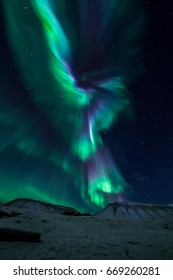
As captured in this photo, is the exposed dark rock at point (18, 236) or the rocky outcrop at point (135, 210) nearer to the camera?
the exposed dark rock at point (18, 236)

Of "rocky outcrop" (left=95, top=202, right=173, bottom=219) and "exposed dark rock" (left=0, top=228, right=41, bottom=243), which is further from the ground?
"rocky outcrop" (left=95, top=202, right=173, bottom=219)

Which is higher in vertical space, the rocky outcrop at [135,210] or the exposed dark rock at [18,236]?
the rocky outcrop at [135,210]

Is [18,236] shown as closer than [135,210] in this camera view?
Yes

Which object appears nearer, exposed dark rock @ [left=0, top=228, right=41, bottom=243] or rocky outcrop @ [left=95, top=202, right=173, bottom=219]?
exposed dark rock @ [left=0, top=228, right=41, bottom=243]

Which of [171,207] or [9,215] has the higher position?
[171,207]

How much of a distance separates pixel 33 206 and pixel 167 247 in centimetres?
3049

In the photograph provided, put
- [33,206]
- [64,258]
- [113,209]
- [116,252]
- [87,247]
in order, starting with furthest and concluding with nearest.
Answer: [33,206]
[113,209]
[87,247]
[116,252]
[64,258]

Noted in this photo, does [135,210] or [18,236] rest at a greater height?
[135,210]

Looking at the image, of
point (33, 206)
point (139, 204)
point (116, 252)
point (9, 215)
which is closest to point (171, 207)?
point (139, 204)

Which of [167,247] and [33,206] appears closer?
[167,247]
